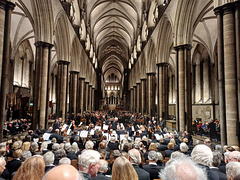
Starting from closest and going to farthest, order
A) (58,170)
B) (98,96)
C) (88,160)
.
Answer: (58,170), (88,160), (98,96)

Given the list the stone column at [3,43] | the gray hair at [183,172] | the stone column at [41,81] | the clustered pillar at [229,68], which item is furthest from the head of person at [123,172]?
the stone column at [41,81]

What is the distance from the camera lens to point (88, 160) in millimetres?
2035

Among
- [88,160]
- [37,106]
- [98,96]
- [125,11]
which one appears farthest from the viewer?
[98,96]

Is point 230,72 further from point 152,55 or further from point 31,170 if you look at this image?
point 152,55

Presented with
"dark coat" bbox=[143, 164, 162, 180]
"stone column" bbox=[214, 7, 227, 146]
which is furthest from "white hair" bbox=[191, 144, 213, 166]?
"stone column" bbox=[214, 7, 227, 146]

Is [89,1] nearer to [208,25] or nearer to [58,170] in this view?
[208,25]

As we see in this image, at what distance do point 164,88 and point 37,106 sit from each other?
9.73 metres

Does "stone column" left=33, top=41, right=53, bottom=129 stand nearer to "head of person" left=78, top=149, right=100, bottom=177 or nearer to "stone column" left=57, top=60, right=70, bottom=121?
"stone column" left=57, top=60, right=70, bottom=121

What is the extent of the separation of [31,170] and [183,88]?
9.93m

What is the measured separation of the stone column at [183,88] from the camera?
10.3 meters

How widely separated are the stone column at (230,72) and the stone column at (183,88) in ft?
13.8

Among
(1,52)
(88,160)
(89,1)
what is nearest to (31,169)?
(88,160)

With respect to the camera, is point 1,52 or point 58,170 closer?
point 58,170

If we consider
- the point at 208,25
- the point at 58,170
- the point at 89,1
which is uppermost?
the point at 89,1
